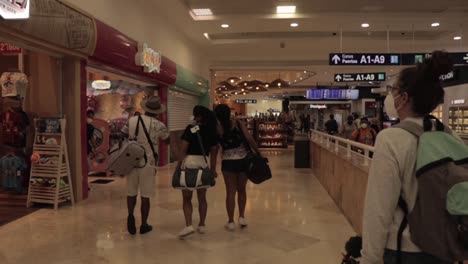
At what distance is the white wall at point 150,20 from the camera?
6.54m

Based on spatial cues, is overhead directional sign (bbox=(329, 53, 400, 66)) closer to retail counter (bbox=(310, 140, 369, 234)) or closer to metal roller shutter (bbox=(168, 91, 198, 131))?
retail counter (bbox=(310, 140, 369, 234))

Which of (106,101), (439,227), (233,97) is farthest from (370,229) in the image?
(233,97)

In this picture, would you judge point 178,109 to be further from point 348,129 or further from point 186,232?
point 186,232

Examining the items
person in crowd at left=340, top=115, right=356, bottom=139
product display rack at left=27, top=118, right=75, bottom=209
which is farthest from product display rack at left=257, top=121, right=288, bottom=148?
product display rack at left=27, top=118, right=75, bottom=209

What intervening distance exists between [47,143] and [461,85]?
12.6 m

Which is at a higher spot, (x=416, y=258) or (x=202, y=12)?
(x=202, y=12)

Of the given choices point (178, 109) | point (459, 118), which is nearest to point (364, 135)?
point (178, 109)

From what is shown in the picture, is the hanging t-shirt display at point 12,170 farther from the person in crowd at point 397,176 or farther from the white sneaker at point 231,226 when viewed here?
the person in crowd at point 397,176

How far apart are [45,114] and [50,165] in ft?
3.06

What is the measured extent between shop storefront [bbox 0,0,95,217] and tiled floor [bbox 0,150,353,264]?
613 mm

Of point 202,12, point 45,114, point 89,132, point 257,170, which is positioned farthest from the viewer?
point 202,12

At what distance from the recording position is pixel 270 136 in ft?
55.8

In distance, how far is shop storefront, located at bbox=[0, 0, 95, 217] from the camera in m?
5.58

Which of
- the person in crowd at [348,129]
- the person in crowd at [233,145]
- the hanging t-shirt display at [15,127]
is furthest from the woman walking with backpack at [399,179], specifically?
the person in crowd at [348,129]
